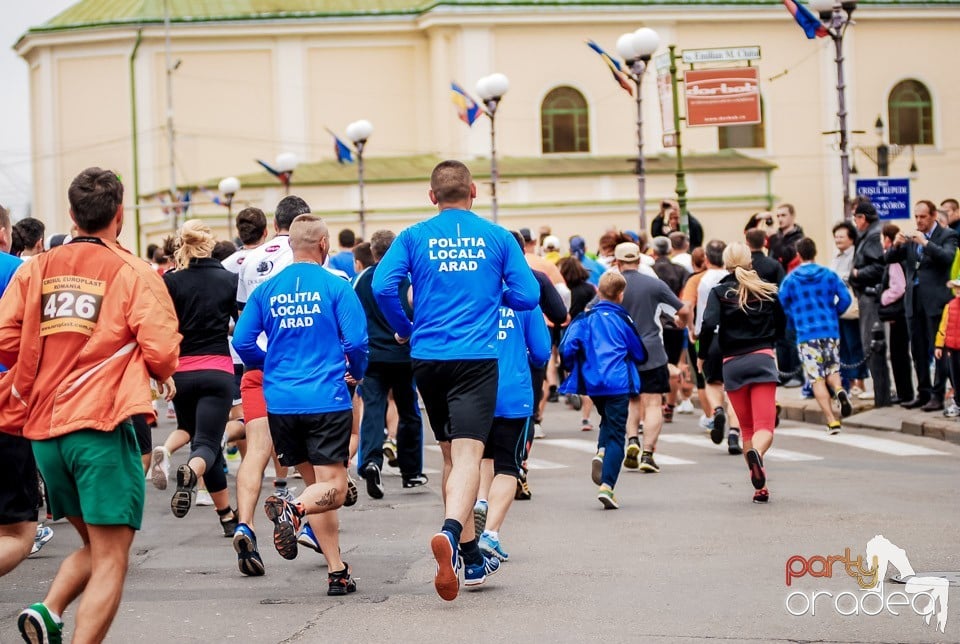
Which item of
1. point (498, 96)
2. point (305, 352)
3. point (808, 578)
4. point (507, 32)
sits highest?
point (507, 32)

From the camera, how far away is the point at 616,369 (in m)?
12.3

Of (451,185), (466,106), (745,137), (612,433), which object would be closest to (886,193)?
(612,433)

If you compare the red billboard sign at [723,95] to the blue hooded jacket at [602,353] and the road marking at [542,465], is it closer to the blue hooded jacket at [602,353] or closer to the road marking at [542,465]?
the road marking at [542,465]

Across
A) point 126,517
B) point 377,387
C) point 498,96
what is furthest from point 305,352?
point 498,96

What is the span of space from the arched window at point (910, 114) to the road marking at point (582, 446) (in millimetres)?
41087

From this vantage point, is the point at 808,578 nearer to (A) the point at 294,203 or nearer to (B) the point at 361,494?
(A) the point at 294,203

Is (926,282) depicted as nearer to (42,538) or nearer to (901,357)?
(901,357)

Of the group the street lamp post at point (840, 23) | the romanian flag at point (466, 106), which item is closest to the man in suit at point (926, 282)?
the street lamp post at point (840, 23)

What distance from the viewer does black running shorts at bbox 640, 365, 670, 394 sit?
14680 mm

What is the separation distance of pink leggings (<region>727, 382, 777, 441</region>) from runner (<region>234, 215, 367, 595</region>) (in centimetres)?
465

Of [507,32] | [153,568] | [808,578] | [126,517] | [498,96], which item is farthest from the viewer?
[507,32]

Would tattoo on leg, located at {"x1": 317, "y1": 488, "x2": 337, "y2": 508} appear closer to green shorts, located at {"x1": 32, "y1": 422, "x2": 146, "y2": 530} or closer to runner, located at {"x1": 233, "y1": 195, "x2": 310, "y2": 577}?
runner, located at {"x1": 233, "y1": 195, "x2": 310, "y2": 577}

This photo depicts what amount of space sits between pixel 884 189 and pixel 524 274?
566 inches

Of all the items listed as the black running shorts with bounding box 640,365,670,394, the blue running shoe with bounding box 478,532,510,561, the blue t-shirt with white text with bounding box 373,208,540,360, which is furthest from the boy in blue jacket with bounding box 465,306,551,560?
the black running shorts with bounding box 640,365,670,394
